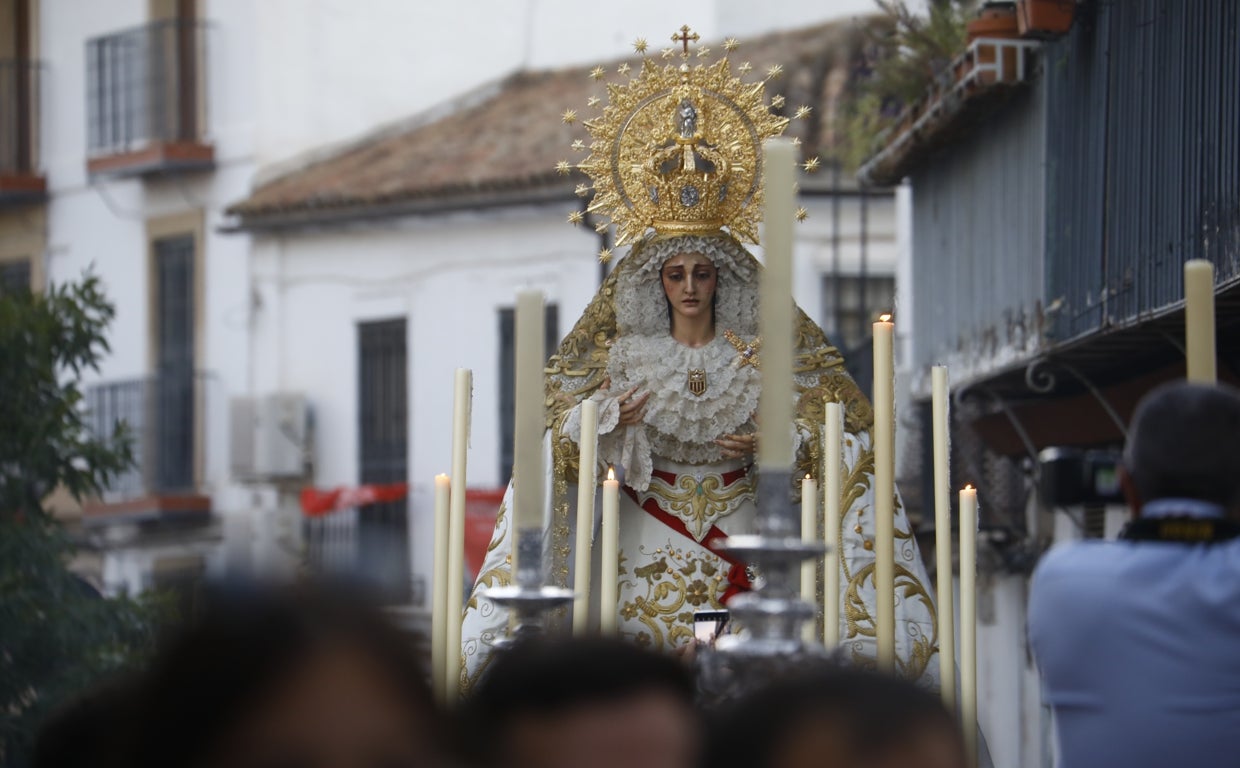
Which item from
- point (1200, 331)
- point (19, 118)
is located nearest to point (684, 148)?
point (1200, 331)

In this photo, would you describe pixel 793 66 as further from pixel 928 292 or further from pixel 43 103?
pixel 43 103

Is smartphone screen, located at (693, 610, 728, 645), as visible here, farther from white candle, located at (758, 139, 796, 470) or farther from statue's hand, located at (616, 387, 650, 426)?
white candle, located at (758, 139, 796, 470)

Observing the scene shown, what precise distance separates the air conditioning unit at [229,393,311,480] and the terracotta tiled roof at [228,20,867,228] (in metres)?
1.54

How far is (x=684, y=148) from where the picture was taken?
5.50m

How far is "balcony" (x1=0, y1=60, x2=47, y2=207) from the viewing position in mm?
21719

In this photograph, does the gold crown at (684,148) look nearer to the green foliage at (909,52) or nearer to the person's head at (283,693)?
the green foliage at (909,52)

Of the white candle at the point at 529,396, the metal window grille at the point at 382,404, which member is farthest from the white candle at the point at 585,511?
the metal window grille at the point at 382,404

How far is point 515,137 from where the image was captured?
18.4 meters

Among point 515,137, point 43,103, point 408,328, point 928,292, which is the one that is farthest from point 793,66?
point 43,103

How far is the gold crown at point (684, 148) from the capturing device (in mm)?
5492

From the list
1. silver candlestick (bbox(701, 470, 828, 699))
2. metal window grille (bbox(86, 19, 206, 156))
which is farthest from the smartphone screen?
metal window grille (bbox(86, 19, 206, 156))

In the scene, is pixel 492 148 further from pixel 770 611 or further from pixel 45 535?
pixel 770 611

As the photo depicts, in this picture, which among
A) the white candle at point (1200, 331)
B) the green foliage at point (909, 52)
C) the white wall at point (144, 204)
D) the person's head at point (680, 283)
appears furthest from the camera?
the white wall at point (144, 204)

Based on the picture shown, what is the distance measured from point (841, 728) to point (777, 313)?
709 mm
